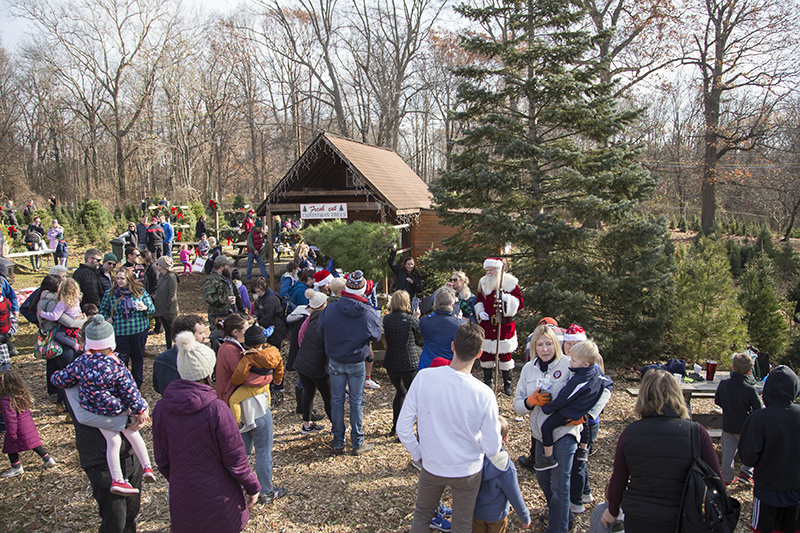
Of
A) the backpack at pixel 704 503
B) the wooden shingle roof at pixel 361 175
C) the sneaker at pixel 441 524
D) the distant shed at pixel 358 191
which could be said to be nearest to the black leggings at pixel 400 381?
the sneaker at pixel 441 524

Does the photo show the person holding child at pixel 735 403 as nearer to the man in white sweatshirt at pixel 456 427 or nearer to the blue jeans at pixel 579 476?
the blue jeans at pixel 579 476

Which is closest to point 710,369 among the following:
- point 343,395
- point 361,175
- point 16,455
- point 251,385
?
point 343,395

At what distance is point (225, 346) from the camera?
4.17 m

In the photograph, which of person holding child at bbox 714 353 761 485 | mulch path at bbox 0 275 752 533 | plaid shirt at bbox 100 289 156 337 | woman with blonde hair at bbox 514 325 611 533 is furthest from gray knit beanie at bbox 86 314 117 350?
person holding child at bbox 714 353 761 485

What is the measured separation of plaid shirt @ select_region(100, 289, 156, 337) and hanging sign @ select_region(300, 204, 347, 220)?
6187 millimetres

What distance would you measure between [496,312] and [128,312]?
15.6 ft

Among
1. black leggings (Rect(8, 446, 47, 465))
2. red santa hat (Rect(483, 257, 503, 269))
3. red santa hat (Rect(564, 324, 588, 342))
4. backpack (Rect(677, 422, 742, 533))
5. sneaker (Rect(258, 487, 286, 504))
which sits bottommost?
sneaker (Rect(258, 487, 286, 504))

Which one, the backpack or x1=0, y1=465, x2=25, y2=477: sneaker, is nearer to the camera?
the backpack

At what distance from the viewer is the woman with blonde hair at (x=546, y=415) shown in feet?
11.4

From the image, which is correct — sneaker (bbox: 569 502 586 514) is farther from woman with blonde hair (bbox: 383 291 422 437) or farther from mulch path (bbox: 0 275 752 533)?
woman with blonde hair (bbox: 383 291 422 437)

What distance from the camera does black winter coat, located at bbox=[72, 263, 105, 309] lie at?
7535mm

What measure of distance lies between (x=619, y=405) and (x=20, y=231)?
2322 centimetres

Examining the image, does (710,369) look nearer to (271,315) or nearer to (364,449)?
(364,449)

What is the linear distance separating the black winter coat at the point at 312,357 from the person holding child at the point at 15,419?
2.57m
